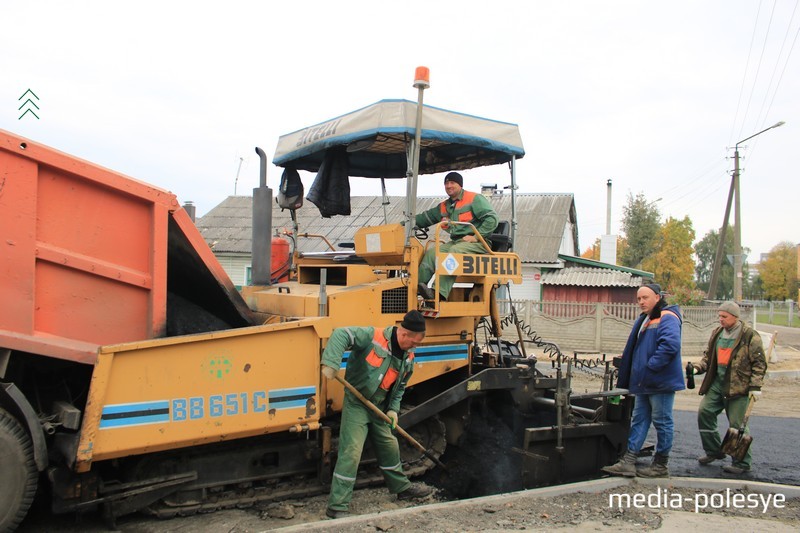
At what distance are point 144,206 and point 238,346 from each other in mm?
1031

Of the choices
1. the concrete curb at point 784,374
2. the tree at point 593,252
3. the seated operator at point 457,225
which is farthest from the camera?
the tree at point 593,252

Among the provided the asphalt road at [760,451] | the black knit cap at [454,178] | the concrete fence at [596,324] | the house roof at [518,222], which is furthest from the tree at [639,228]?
the black knit cap at [454,178]

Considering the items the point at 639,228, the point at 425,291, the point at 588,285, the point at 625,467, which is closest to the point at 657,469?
the point at 625,467

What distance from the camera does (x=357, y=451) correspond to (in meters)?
4.26

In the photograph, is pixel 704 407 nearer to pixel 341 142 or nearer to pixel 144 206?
pixel 341 142

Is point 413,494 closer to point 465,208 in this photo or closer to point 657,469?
point 657,469

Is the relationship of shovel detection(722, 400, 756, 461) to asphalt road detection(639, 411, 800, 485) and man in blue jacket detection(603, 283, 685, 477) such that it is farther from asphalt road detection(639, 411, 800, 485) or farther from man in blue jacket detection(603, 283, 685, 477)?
man in blue jacket detection(603, 283, 685, 477)

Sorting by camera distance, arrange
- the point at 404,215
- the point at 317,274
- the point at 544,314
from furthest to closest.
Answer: the point at 544,314
the point at 317,274
the point at 404,215

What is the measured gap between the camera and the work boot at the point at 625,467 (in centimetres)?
496

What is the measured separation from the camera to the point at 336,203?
19.5 ft

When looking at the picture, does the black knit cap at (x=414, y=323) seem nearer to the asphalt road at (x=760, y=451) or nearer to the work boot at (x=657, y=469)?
the work boot at (x=657, y=469)

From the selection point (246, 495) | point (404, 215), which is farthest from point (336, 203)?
point (246, 495)

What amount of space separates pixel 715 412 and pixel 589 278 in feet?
51.1

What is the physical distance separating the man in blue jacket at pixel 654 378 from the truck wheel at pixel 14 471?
13.2 feet
